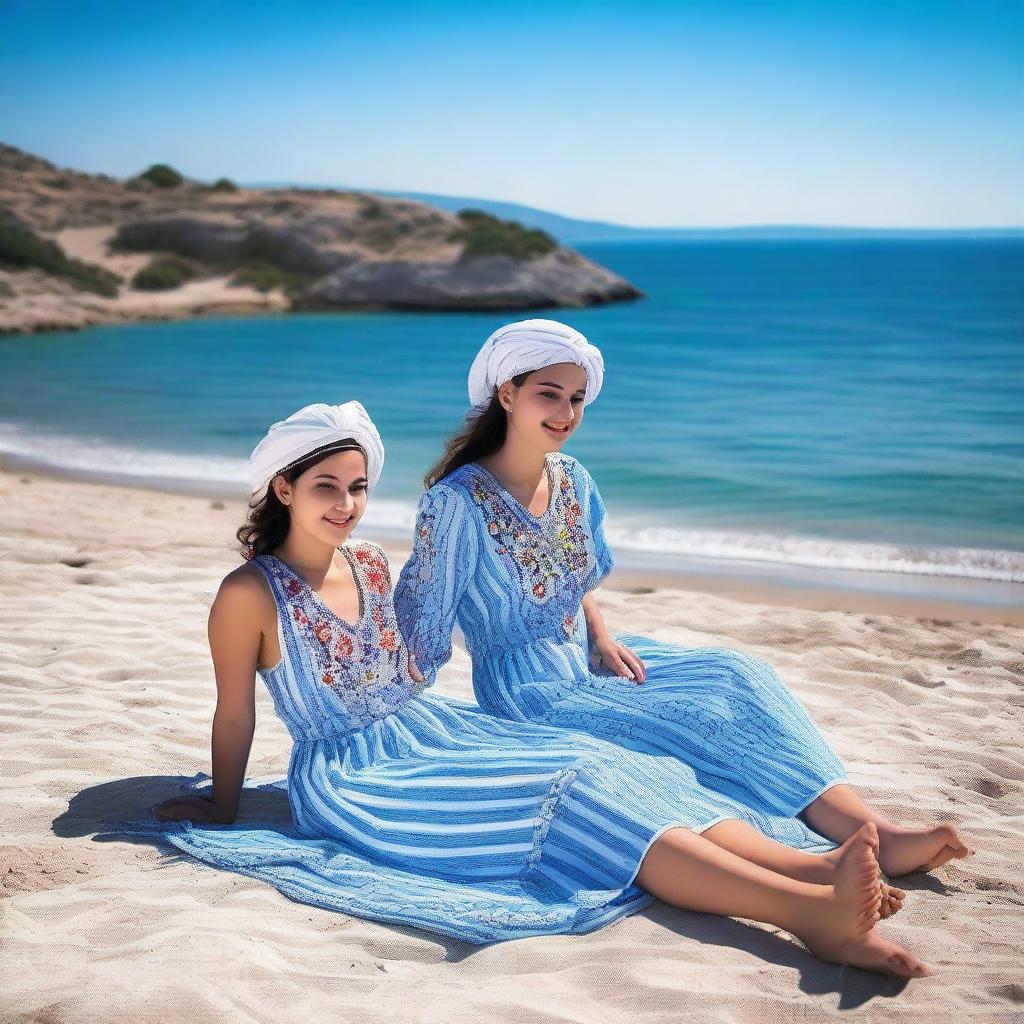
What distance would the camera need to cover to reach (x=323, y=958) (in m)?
2.89

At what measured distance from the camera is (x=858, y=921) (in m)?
2.79

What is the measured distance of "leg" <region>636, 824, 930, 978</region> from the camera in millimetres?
2791

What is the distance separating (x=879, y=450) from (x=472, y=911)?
11.7 metres

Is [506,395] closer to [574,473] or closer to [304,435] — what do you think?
[574,473]

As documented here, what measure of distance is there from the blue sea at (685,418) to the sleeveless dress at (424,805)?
492 centimetres

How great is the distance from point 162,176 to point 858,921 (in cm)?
5475

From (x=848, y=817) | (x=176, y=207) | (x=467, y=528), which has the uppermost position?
(x=176, y=207)

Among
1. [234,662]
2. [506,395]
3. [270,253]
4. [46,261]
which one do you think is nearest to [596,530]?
[506,395]

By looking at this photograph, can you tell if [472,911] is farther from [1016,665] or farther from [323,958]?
[1016,665]

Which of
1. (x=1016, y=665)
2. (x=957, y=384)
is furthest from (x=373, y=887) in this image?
(x=957, y=384)

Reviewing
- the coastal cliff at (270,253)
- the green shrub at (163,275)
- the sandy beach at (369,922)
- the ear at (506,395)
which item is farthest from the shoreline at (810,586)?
the green shrub at (163,275)

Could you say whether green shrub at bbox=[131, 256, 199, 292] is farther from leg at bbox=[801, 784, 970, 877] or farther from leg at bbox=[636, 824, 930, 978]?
leg at bbox=[636, 824, 930, 978]

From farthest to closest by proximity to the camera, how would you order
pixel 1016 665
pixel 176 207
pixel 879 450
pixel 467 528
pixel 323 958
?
pixel 176 207 → pixel 879 450 → pixel 1016 665 → pixel 467 528 → pixel 323 958

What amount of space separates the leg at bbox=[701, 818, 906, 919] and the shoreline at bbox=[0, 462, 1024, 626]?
A: 3.94m
